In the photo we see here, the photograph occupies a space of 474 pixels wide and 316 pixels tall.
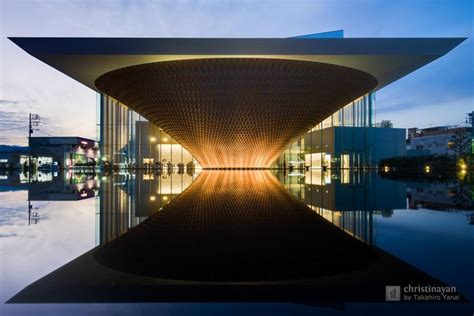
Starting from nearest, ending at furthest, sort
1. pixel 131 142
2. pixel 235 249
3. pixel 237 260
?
pixel 237 260, pixel 235 249, pixel 131 142

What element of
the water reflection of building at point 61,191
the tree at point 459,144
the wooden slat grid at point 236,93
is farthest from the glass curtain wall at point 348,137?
the water reflection of building at point 61,191

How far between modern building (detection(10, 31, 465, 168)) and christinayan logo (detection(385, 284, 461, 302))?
40.9 ft

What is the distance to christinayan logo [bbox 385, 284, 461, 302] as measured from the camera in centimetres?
228

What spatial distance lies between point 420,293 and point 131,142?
4074 centimetres

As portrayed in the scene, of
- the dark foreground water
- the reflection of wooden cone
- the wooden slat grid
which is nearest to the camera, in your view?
the dark foreground water

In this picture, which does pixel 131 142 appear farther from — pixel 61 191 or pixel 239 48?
pixel 61 191

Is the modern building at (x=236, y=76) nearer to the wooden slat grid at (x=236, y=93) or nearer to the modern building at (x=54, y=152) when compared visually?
the wooden slat grid at (x=236, y=93)

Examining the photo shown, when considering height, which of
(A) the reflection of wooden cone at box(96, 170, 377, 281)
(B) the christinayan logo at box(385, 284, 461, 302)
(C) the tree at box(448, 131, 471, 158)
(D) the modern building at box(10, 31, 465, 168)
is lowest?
(B) the christinayan logo at box(385, 284, 461, 302)

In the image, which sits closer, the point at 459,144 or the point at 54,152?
the point at 459,144

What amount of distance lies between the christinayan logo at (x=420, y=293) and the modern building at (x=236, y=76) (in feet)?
40.9

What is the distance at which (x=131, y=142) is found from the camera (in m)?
41.1

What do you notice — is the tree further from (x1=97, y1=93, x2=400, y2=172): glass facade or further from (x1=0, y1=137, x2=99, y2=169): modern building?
(x1=0, y1=137, x2=99, y2=169): modern building

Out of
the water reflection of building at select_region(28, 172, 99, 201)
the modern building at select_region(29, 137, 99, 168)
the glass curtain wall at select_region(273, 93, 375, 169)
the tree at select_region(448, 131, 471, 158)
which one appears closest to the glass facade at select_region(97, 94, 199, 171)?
the glass curtain wall at select_region(273, 93, 375, 169)

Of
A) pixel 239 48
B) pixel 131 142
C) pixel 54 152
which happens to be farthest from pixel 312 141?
pixel 54 152
